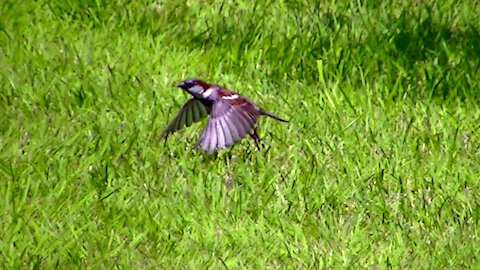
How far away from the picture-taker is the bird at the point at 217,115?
5.30m

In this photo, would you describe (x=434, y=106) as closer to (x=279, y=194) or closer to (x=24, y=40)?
(x=279, y=194)

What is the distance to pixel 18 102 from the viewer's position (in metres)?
5.89

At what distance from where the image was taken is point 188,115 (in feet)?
18.3

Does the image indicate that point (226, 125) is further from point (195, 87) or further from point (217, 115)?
point (195, 87)

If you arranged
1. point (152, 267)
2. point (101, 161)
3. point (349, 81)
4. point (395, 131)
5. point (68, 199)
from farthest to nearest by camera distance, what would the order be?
point (349, 81) < point (395, 131) < point (101, 161) < point (68, 199) < point (152, 267)

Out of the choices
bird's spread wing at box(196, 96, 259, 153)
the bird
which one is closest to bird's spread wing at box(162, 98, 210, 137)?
the bird

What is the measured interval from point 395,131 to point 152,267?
72.0 inches

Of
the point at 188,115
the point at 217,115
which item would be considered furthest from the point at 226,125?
the point at 188,115

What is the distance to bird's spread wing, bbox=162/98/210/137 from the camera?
5.56 m

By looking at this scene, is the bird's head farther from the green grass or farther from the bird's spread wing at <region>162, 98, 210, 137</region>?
the green grass

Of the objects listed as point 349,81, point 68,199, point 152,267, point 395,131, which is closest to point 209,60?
point 349,81

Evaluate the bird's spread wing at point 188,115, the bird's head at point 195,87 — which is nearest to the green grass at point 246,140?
the bird's spread wing at point 188,115

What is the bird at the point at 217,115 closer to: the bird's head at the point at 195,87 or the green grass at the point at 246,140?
the bird's head at the point at 195,87

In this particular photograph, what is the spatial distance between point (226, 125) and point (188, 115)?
12.2 inches
